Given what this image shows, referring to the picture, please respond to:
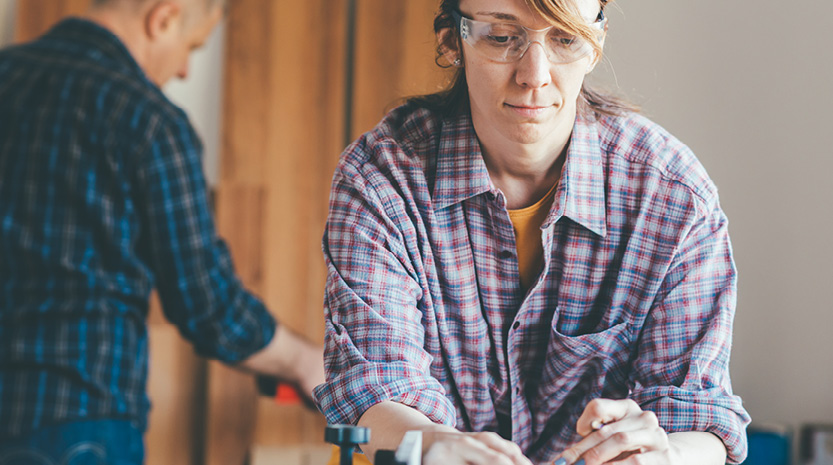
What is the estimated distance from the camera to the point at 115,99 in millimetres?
1524

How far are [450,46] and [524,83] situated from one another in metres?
0.25

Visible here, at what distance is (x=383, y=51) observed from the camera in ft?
11.7

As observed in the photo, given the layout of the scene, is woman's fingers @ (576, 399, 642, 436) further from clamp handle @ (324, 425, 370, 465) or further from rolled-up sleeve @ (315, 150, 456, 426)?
clamp handle @ (324, 425, 370, 465)

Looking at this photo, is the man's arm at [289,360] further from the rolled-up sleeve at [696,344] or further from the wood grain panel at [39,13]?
the wood grain panel at [39,13]

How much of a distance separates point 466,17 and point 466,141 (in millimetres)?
219

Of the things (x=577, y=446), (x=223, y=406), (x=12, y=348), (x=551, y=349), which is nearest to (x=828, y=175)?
(x=551, y=349)

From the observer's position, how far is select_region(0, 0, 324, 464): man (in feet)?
4.76

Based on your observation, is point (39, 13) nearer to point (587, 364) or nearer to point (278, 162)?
point (278, 162)

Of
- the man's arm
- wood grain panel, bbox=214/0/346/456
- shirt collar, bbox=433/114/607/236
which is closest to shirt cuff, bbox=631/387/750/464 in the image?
shirt collar, bbox=433/114/607/236

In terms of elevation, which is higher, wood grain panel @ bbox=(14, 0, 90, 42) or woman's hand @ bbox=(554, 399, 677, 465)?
wood grain panel @ bbox=(14, 0, 90, 42)

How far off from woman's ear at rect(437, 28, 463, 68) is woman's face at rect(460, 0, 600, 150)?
0.08m

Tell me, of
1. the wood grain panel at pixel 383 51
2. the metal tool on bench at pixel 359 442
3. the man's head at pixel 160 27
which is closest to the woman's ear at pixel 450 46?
the man's head at pixel 160 27

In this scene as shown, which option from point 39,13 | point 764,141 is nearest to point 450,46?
point 764,141

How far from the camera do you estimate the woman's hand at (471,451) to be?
1.07 meters
